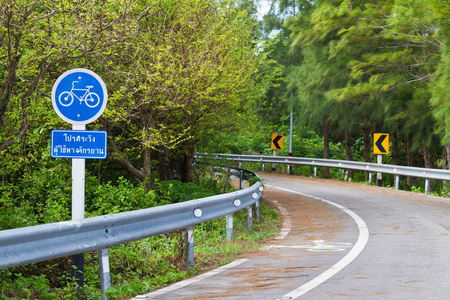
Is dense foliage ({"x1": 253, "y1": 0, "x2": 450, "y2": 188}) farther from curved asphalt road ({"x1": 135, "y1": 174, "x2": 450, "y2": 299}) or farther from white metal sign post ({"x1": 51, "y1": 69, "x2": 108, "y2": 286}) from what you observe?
white metal sign post ({"x1": 51, "y1": 69, "x2": 108, "y2": 286})

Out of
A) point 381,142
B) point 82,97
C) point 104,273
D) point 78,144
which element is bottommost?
point 104,273

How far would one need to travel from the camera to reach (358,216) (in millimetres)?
13164

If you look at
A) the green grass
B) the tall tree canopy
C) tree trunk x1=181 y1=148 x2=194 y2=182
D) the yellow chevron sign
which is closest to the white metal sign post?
the green grass

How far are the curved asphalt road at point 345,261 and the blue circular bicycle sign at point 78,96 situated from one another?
82.1 inches

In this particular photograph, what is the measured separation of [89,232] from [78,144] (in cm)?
105

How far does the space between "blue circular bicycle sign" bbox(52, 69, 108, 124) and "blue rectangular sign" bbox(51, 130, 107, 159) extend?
0.19 metres

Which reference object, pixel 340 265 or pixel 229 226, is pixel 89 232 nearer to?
pixel 340 265

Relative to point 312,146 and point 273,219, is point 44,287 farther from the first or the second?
point 312,146

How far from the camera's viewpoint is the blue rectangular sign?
6000 mm

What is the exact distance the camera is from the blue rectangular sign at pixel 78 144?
600 centimetres

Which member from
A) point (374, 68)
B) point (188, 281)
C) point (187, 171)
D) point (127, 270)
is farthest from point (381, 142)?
point (188, 281)

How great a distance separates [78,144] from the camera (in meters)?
6.01

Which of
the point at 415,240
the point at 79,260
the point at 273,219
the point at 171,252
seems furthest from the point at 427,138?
the point at 79,260

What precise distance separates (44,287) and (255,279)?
7.74 ft
